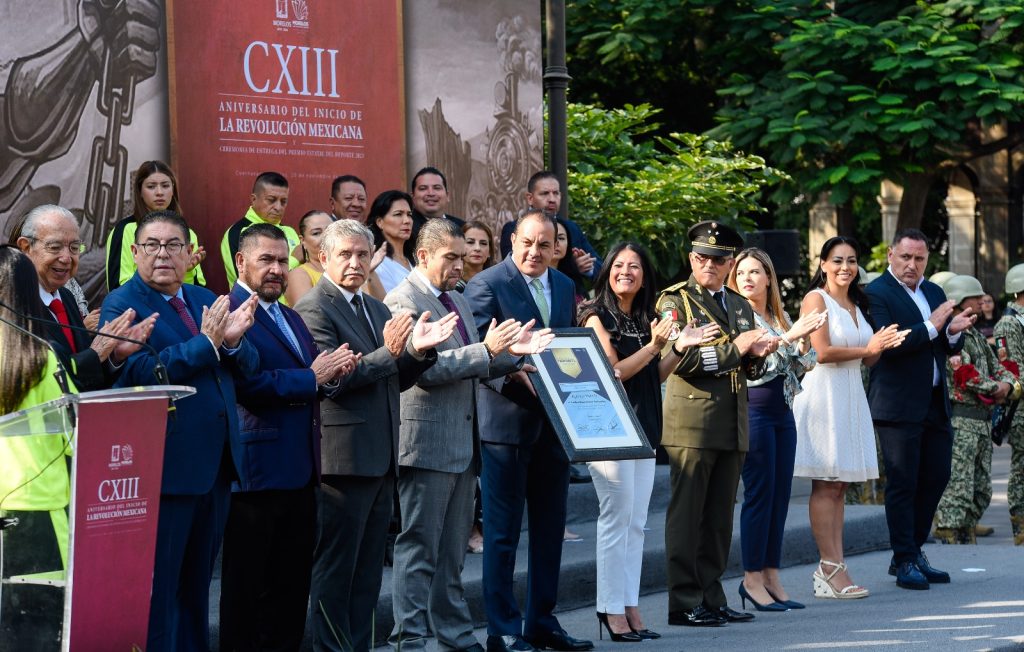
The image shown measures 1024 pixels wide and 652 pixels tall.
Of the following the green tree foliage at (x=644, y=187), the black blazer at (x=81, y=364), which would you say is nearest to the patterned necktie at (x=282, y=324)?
the black blazer at (x=81, y=364)

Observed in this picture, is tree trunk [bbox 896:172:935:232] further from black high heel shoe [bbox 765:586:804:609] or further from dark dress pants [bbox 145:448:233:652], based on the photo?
dark dress pants [bbox 145:448:233:652]

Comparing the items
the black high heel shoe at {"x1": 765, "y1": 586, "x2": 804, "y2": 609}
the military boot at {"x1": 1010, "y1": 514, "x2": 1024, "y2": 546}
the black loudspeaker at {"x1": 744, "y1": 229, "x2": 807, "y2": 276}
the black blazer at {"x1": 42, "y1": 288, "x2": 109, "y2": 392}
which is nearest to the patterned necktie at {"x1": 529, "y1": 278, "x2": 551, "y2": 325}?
the black high heel shoe at {"x1": 765, "y1": 586, "x2": 804, "y2": 609}

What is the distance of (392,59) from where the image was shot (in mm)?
11195

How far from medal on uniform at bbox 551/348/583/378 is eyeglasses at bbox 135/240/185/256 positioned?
222cm

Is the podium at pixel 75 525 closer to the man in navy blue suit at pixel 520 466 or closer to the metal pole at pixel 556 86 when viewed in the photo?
the man in navy blue suit at pixel 520 466

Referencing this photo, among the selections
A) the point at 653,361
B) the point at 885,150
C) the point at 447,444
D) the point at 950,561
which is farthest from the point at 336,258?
the point at 885,150

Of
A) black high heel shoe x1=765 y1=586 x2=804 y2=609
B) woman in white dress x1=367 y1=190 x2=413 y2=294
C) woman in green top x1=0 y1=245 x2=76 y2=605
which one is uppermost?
woman in white dress x1=367 y1=190 x2=413 y2=294

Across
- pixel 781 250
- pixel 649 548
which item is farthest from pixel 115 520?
pixel 781 250

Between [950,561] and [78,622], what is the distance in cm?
741

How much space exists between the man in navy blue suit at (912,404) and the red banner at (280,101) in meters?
3.59

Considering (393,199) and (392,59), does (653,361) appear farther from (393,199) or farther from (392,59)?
(392,59)

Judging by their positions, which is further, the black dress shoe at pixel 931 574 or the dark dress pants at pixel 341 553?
the black dress shoe at pixel 931 574

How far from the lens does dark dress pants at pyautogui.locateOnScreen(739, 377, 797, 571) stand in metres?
9.15

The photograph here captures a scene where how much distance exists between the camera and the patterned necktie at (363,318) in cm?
726
